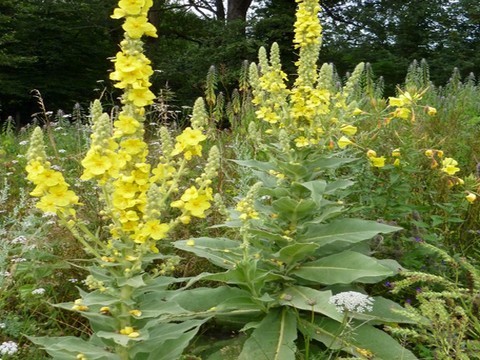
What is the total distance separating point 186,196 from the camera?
1908 mm

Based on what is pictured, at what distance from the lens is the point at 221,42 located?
1441 centimetres

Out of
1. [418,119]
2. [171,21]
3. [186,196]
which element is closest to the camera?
[186,196]

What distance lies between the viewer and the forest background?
1435cm

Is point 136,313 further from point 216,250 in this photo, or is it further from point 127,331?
point 216,250

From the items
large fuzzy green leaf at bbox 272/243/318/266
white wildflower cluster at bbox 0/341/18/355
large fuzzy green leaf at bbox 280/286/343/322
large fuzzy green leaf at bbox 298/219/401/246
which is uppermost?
large fuzzy green leaf at bbox 298/219/401/246

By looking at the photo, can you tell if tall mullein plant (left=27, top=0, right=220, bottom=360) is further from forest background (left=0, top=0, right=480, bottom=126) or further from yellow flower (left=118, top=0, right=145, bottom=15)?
forest background (left=0, top=0, right=480, bottom=126)

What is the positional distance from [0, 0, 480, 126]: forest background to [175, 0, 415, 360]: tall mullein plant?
10.4 m

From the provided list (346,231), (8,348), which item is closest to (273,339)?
(346,231)

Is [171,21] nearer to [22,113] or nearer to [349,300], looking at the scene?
[22,113]

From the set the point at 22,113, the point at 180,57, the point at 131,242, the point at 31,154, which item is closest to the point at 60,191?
the point at 31,154

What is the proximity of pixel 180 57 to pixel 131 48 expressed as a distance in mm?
13292

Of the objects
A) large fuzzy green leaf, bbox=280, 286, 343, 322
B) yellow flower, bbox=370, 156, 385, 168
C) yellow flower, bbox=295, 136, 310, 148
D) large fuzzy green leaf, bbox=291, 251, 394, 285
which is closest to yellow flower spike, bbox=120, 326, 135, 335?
large fuzzy green leaf, bbox=280, 286, 343, 322

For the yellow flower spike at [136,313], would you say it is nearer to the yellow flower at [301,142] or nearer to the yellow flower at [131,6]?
the yellow flower at [131,6]

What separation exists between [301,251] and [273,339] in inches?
15.1
